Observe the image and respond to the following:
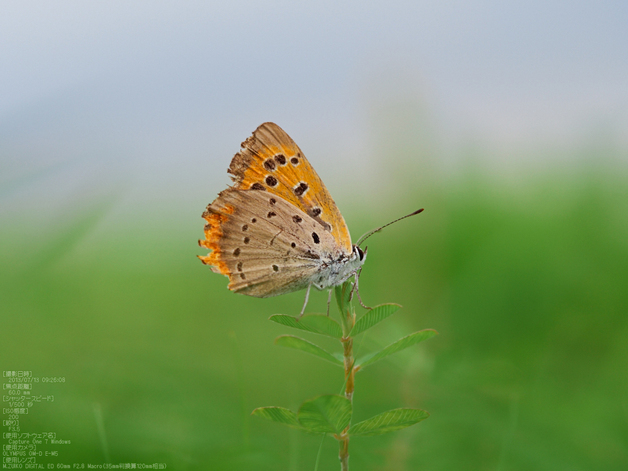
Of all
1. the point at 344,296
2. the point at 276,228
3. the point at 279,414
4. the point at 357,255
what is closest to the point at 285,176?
the point at 276,228

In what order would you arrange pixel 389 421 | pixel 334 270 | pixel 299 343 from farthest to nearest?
pixel 334 270 < pixel 299 343 < pixel 389 421

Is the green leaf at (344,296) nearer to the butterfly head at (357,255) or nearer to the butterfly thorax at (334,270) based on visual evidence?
the butterfly thorax at (334,270)

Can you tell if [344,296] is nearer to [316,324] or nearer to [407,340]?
[316,324]

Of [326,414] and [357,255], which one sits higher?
[357,255]

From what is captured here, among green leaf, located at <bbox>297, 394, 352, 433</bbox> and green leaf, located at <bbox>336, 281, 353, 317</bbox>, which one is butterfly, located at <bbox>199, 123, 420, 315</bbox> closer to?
green leaf, located at <bbox>336, 281, 353, 317</bbox>

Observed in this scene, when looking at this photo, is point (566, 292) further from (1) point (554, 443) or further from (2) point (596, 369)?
(1) point (554, 443)

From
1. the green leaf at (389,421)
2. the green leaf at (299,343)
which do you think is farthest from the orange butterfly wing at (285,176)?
the green leaf at (389,421)

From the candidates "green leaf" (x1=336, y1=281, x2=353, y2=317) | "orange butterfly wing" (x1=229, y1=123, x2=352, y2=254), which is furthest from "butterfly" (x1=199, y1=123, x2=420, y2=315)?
"green leaf" (x1=336, y1=281, x2=353, y2=317)
